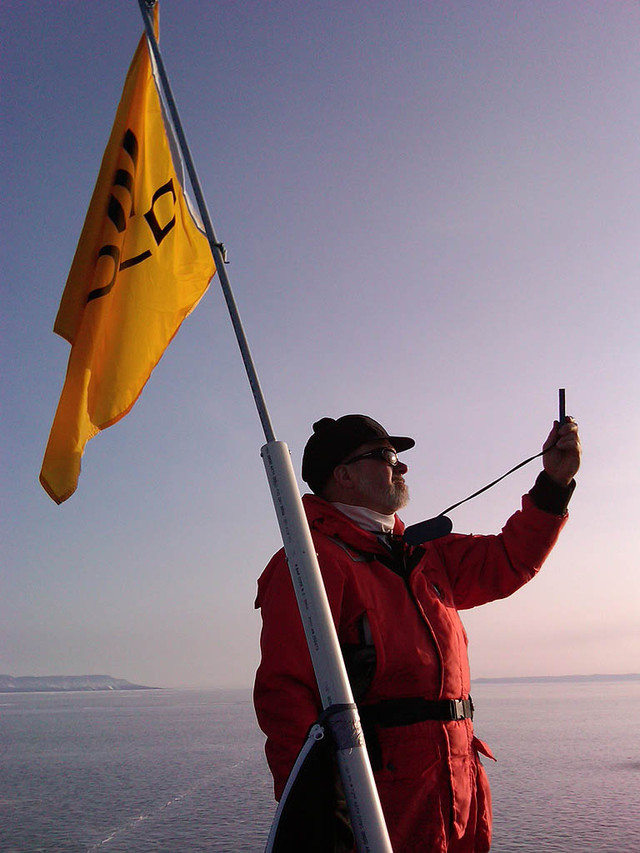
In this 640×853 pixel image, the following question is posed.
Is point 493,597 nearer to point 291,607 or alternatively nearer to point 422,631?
point 422,631

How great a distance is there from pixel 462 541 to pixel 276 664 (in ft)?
3.59

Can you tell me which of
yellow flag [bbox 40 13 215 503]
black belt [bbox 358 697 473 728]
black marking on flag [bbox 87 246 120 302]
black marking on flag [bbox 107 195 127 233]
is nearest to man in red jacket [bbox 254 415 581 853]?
black belt [bbox 358 697 473 728]

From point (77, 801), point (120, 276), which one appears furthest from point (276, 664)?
point (77, 801)

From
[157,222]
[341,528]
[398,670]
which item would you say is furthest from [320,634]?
[157,222]

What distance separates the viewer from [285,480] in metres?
2.07

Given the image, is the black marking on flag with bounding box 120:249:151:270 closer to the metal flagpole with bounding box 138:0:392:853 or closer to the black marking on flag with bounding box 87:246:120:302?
the black marking on flag with bounding box 87:246:120:302

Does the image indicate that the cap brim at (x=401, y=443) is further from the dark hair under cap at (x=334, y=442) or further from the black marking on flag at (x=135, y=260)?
the black marking on flag at (x=135, y=260)

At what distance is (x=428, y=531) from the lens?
2.56 meters

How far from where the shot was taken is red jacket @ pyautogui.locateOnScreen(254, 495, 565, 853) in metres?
2.15

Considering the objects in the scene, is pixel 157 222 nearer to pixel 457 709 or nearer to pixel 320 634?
pixel 320 634

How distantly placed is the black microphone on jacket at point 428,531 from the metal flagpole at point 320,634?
2.14ft

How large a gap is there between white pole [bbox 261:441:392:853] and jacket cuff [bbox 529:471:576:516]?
1.15 meters

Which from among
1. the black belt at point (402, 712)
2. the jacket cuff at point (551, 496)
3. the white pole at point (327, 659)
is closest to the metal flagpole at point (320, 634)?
the white pole at point (327, 659)

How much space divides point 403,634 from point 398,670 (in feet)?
0.38
